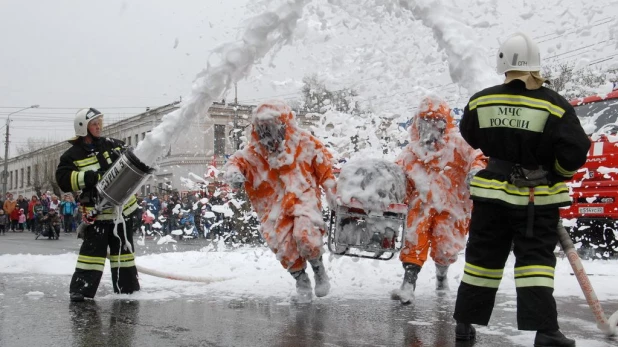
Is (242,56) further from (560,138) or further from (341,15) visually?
(560,138)

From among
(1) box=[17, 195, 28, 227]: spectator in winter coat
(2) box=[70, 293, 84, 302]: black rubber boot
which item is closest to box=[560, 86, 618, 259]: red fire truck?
(2) box=[70, 293, 84, 302]: black rubber boot

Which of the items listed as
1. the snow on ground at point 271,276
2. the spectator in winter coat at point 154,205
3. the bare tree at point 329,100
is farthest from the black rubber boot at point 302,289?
the spectator in winter coat at point 154,205

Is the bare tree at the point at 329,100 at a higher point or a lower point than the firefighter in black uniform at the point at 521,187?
higher

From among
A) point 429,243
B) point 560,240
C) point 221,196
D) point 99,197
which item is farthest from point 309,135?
point 221,196

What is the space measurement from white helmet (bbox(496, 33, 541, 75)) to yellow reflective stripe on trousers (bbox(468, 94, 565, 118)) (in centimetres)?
17

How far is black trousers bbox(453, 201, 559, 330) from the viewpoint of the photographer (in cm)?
364

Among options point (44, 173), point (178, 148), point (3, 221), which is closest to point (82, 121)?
point (178, 148)

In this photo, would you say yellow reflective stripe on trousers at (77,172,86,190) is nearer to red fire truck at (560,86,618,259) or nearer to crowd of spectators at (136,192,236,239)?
red fire truck at (560,86,618,259)

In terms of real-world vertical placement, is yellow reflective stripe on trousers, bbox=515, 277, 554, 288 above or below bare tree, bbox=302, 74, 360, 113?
below

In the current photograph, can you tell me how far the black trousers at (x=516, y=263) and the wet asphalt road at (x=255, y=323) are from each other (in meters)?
0.29

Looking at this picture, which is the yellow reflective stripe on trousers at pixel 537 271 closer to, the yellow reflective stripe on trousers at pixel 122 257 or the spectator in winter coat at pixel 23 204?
the yellow reflective stripe on trousers at pixel 122 257

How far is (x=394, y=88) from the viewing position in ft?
23.5

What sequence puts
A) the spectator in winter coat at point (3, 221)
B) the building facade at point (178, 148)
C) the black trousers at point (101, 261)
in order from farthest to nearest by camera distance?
1. the spectator in winter coat at point (3, 221)
2. the building facade at point (178, 148)
3. the black trousers at point (101, 261)

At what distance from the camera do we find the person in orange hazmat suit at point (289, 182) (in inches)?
220
